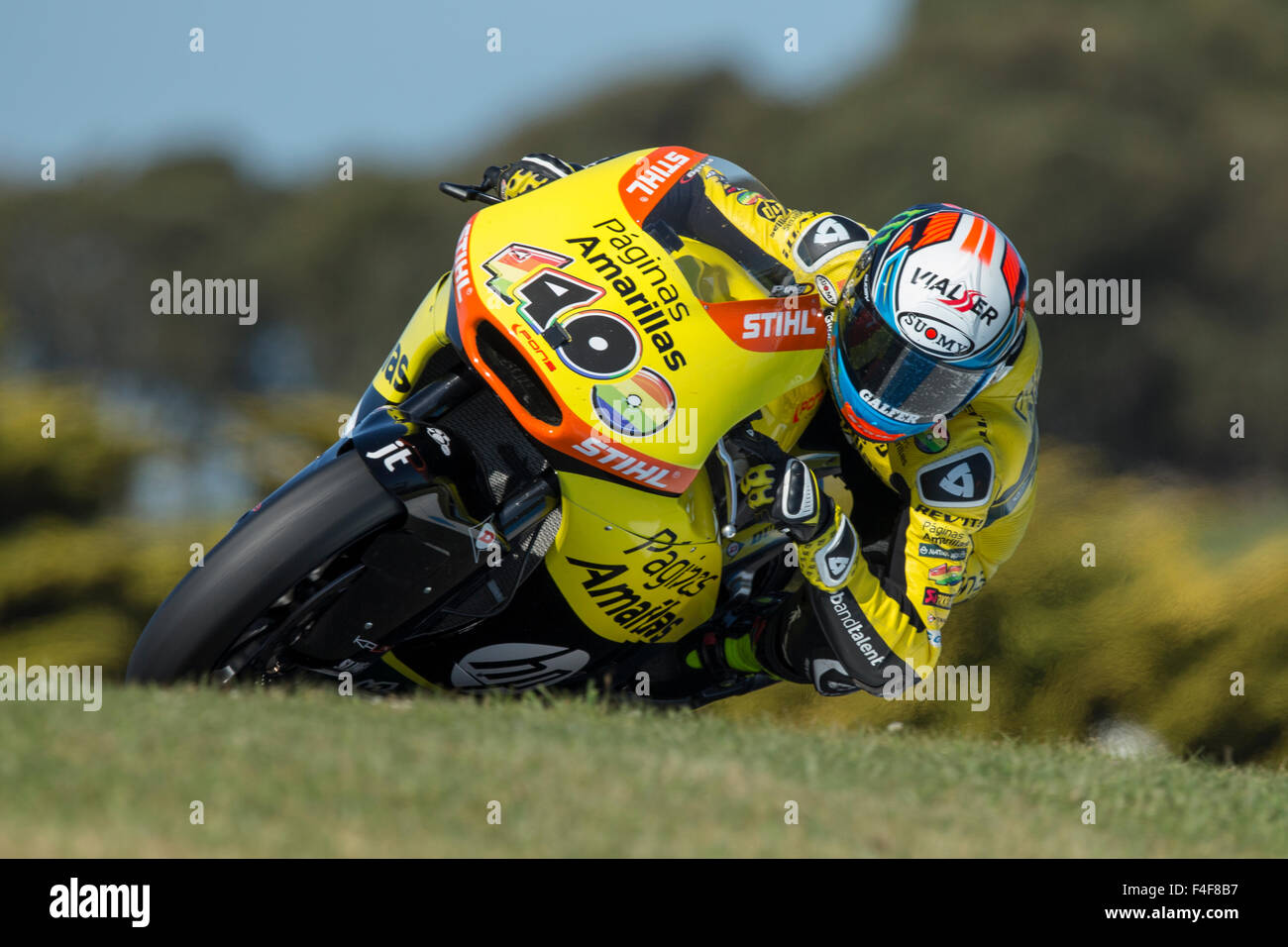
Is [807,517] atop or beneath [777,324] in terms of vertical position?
beneath

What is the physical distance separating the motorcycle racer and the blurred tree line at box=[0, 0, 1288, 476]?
19.0 metres

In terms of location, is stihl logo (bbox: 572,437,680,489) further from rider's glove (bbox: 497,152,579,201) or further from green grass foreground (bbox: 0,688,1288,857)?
rider's glove (bbox: 497,152,579,201)

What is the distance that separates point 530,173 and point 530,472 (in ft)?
3.86

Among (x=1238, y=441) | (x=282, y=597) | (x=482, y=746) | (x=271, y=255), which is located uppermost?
(x=271, y=255)

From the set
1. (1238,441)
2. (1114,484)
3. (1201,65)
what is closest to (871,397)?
(1114,484)

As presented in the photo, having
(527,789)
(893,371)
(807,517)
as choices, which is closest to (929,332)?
(893,371)

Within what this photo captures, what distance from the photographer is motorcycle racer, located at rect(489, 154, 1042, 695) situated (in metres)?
4.52

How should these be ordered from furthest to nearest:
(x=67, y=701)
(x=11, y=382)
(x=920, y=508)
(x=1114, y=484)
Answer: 1. (x=1114, y=484)
2. (x=11, y=382)
3. (x=920, y=508)
4. (x=67, y=701)

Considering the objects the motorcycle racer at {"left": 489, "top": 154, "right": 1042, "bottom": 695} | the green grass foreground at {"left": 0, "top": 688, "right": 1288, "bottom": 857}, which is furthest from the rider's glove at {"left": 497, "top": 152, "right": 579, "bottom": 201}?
the green grass foreground at {"left": 0, "top": 688, "right": 1288, "bottom": 857}

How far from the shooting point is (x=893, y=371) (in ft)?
14.9

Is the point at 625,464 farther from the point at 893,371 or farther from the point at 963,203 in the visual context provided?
the point at 963,203

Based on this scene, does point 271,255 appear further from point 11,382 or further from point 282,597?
point 282,597
